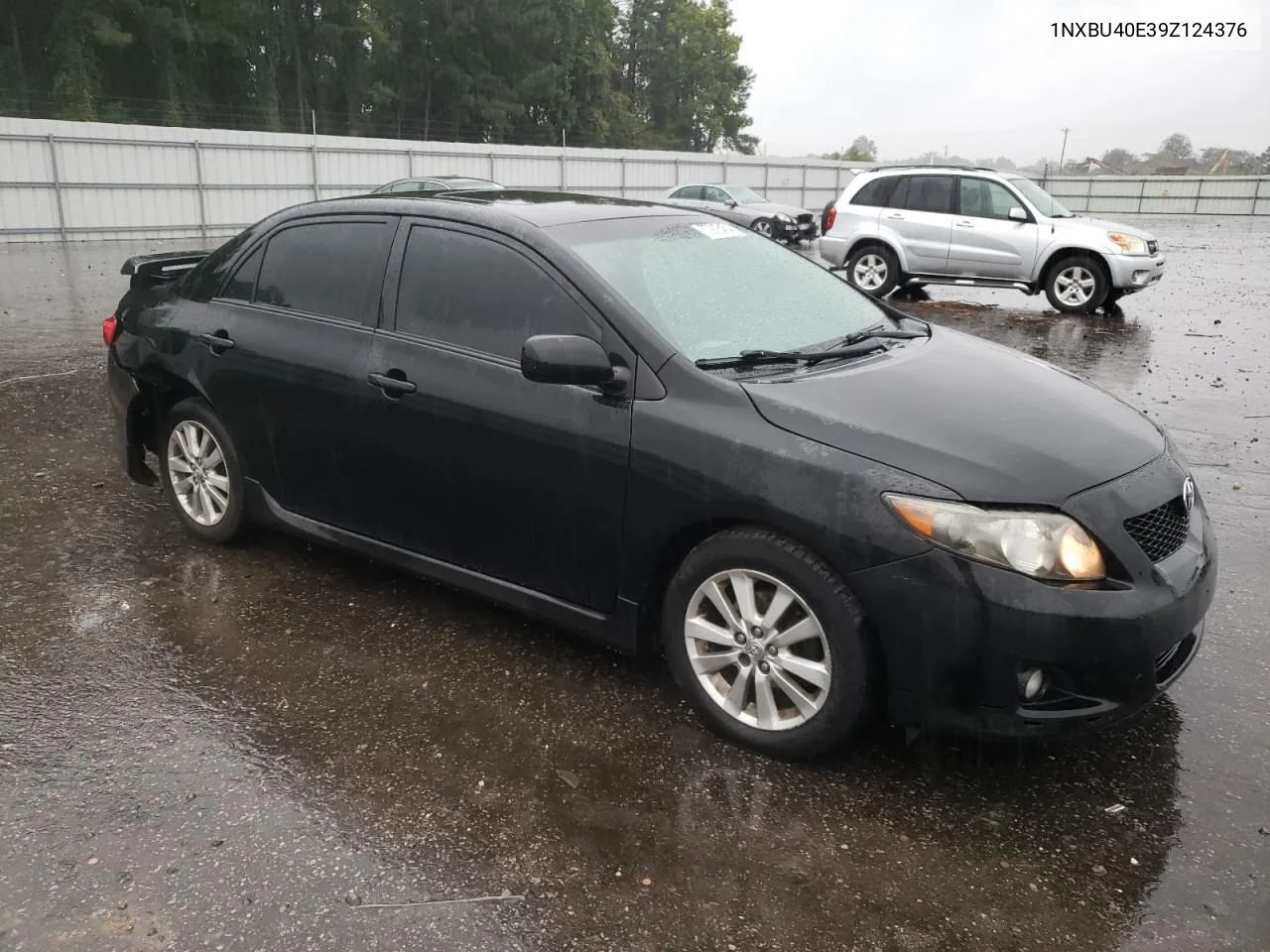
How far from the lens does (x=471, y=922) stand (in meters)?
2.52

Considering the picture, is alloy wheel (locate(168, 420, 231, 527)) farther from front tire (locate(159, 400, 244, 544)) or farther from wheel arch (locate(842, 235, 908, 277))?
wheel arch (locate(842, 235, 908, 277))

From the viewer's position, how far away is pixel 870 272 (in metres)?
13.7

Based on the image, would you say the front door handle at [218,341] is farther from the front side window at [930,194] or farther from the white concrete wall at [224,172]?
the white concrete wall at [224,172]

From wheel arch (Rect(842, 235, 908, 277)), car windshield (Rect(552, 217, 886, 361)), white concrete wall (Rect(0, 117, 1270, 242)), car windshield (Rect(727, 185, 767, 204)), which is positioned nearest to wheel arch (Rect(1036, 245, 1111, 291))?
wheel arch (Rect(842, 235, 908, 277))

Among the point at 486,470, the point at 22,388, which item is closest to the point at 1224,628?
the point at 486,470

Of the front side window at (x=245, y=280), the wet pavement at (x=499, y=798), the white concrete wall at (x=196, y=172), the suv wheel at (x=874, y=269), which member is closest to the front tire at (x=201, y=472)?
the wet pavement at (x=499, y=798)

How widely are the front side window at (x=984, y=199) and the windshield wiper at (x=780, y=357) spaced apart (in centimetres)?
998

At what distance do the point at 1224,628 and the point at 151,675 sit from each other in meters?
4.06

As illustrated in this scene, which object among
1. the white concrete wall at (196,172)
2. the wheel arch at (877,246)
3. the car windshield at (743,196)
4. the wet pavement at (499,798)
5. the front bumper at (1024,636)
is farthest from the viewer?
the car windshield at (743,196)

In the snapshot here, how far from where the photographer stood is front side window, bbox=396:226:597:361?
3.60m

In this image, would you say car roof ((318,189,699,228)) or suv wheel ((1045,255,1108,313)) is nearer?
car roof ((318,189,699,228))

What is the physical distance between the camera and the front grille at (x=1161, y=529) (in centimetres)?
294

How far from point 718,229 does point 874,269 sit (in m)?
9.92

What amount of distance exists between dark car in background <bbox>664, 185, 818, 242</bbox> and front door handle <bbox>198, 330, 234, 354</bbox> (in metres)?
18.3
